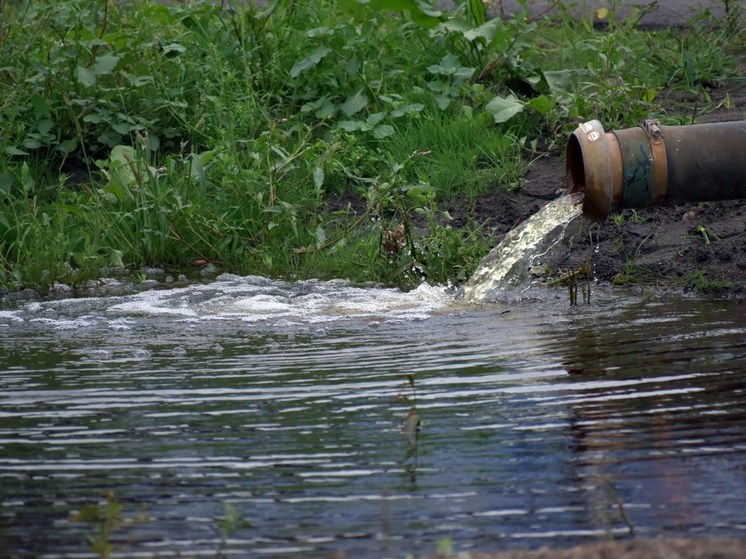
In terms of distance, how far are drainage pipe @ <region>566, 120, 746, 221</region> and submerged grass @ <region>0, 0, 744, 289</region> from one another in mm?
1041

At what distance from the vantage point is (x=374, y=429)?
2.68 m

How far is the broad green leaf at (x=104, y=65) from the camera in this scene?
6117 millimetres

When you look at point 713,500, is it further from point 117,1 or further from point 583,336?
point 117,1

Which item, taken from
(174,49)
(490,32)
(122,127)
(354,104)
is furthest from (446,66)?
(122,127)

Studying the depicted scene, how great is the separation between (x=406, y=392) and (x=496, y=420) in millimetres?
345

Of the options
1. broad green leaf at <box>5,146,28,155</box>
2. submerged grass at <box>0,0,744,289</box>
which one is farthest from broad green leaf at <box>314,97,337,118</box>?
broad green leaf at <box>5,146,28,155</box>

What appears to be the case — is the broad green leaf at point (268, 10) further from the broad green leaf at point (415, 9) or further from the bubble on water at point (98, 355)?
the bubble on water at point (98, 355)

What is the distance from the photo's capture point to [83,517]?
2156 mm

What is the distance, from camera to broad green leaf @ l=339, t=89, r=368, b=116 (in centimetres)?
613

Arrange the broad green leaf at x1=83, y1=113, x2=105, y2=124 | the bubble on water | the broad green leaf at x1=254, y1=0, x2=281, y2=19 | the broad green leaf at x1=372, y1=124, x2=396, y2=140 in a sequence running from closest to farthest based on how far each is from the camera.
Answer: the bubble on water → the broad green leaf at x1=372, y1=124, x2=396, y2=140 → the broad green leaf at x1=83, y1=113, x2=105, y2=124 → the broad green leaf at x1=254, y1=0, x2=281, y2=19

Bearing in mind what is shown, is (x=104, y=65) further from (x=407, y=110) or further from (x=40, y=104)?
(x=407, y=110)

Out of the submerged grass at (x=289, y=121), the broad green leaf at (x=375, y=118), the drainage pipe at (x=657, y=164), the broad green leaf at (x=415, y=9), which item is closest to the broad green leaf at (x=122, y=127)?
the submerged grass at (x=289, y=121)

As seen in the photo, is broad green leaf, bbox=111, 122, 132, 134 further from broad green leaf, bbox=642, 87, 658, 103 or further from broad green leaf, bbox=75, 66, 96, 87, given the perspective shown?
broad green leaf, bbox=642, 87, 658, 103

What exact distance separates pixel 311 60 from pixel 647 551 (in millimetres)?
4759
